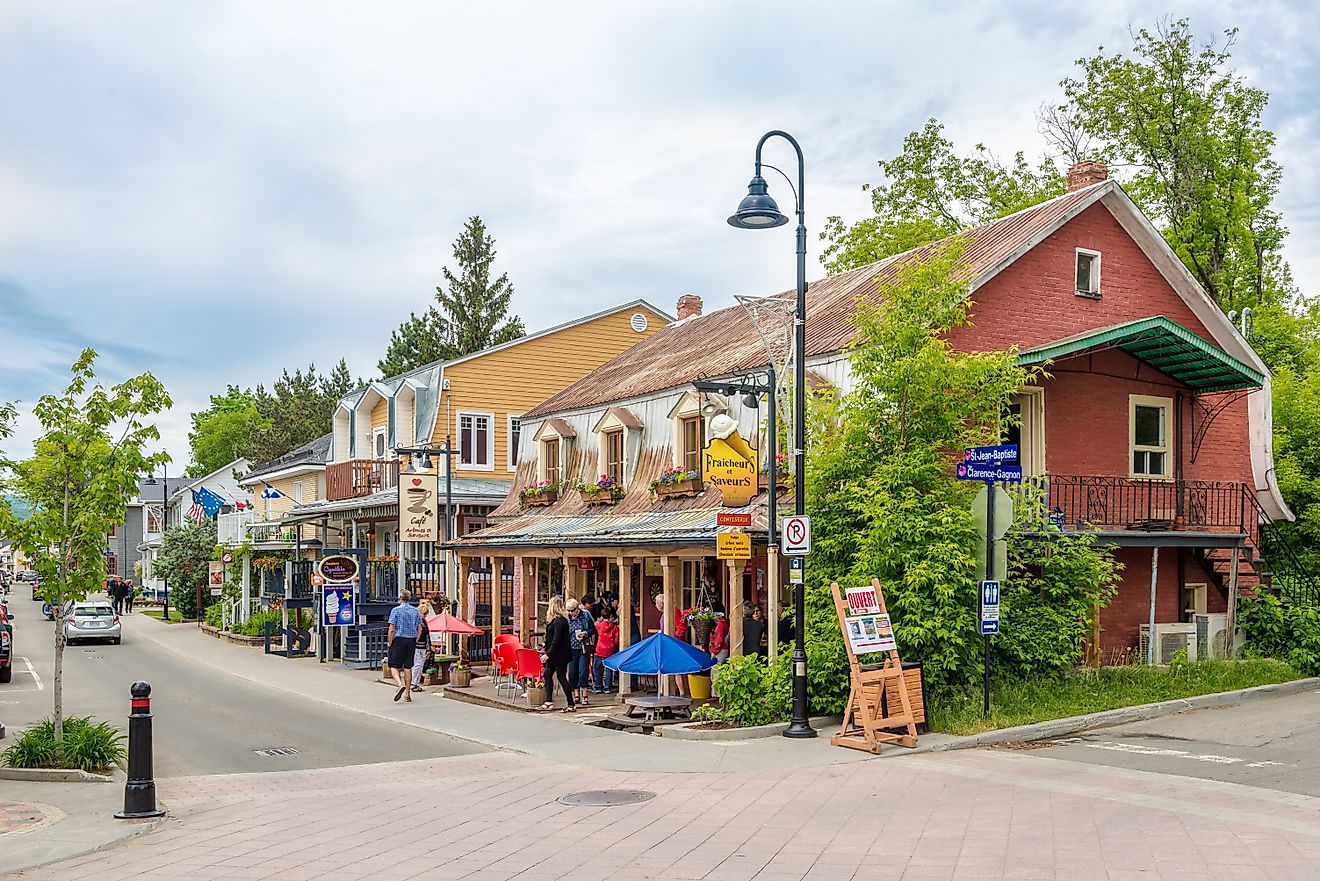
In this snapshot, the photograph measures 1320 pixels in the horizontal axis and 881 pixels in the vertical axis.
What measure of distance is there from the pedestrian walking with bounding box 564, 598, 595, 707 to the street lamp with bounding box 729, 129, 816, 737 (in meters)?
4.61

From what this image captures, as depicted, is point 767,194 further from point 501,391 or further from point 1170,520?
point 501,391

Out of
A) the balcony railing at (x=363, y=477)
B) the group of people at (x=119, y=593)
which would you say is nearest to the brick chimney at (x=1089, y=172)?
the balcony railing at (x=363, y=477)

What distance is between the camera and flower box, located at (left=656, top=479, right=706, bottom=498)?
71.3 ft

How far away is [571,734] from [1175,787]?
305 inches

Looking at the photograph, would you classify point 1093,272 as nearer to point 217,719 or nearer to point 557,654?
point 557,654

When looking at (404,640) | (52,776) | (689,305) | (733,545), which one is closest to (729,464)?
(733,545)

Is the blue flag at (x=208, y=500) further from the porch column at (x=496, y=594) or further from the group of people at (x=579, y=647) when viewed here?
the group of people at (x=579, y=647)

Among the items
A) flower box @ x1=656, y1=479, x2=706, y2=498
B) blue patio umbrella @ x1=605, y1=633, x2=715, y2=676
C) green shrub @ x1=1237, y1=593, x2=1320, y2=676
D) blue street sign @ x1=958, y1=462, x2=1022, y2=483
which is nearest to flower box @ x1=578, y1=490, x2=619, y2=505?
flower box @ x1=656, y1=479, x2=706, y2=498

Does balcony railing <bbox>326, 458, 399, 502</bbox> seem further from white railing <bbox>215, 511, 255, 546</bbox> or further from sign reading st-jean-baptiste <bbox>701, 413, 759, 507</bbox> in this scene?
sign reading st-jean-baptiste <bbox>701, 413, 759, 507</bbox>

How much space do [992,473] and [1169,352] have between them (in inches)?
287

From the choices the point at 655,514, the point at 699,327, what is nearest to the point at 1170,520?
the point at 655,514

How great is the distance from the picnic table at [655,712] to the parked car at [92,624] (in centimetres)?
2767

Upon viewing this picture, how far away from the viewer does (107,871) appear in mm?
9273

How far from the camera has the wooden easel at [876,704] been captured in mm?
14281
